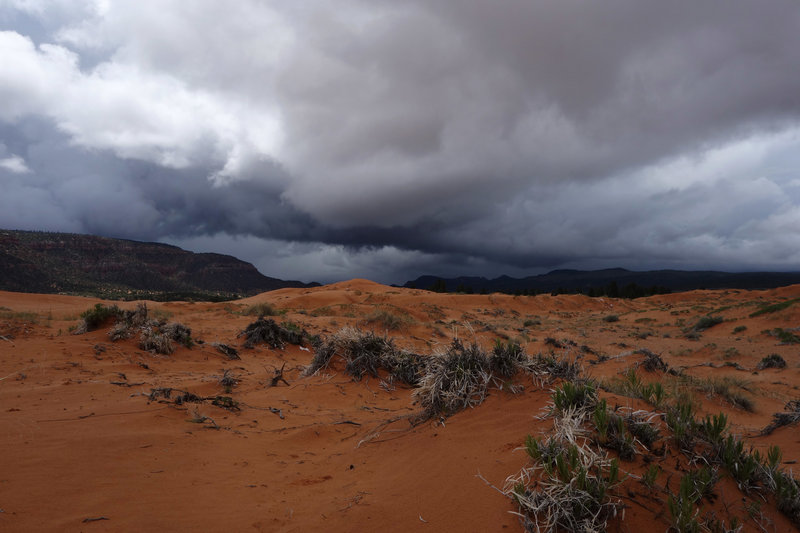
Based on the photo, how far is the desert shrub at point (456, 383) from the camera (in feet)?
15.5

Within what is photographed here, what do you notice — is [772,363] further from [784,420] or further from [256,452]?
[256,452]

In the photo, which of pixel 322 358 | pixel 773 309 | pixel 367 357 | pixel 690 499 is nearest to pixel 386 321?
pixel 322 358

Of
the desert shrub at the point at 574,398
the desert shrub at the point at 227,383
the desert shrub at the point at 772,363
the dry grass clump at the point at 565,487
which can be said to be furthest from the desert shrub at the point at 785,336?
the desert shrub at the point at 227,383

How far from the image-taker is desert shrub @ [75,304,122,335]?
391 inches

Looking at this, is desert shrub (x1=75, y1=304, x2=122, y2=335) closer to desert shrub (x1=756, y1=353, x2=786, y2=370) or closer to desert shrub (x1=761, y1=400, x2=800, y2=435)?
desert shrub (x1=761, y1=400, x2=800, y2=435)

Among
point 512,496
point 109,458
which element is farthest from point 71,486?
point 512,496

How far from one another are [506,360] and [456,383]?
73 cm

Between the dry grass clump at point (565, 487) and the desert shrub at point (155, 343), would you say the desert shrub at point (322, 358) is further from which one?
the dry grass clump at point (565, 487)

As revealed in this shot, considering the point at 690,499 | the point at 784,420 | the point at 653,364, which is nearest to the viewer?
the point at 690,499

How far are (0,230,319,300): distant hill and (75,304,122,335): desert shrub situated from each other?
32108mm

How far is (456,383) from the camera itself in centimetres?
493

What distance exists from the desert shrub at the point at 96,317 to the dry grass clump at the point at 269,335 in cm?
337

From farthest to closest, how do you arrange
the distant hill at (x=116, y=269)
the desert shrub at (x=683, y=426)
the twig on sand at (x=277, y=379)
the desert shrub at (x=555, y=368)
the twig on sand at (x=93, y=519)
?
the distant hill at (x=116, y=269)
the twig on sand at (x=277, y=379)
the desert shrub at (x=555, y=368)
the desert shrub at (x=683, y=426)
the twig on sand at (x=93, y=519)

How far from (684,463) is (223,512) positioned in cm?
371
